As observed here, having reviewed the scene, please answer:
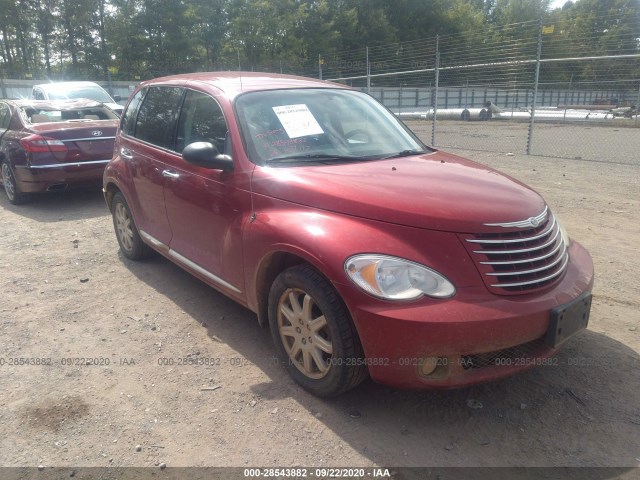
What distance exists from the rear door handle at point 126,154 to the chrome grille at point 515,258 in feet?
11.0

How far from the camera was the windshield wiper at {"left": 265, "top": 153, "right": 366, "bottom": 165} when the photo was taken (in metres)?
3.23

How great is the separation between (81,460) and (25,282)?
283cm

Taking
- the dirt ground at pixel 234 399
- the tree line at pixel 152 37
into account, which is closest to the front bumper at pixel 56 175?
the dirt ground at pixel 234 399

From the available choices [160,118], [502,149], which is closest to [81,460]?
[160,118]

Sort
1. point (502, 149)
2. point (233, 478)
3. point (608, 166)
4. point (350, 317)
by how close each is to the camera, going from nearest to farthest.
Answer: point (233, 478)
point (350, 317)
point (608, 166)
point (502, 149)

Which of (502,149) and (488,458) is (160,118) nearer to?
(488,458)

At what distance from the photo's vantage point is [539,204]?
2941 mm

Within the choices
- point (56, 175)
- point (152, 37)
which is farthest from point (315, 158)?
point (152, 37)

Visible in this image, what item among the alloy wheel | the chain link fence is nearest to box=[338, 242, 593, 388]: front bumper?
the alloy wheel

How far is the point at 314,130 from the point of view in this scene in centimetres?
349

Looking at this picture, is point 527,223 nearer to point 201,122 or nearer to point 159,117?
point 201,122

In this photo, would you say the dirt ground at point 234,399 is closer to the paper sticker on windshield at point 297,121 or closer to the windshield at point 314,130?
the windshield at point 314,130

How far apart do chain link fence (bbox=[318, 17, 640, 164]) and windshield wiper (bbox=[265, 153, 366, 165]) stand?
11.4m

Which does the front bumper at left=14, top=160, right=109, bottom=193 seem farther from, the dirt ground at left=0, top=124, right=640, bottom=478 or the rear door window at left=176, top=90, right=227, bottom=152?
the rear door window at left=176, top=90, right=227, bottom=152
